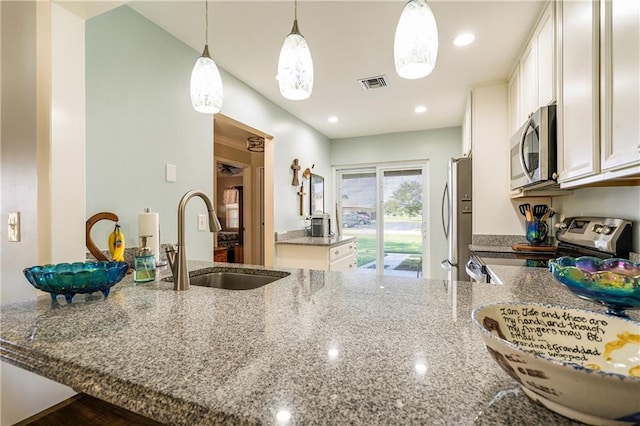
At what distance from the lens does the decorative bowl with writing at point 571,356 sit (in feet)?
1.09

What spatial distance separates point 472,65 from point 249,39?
178 cm

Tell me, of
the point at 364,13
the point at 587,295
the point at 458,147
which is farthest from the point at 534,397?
the point at 458,147

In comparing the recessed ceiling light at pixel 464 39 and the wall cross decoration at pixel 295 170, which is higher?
the recessed ceiling light at pixel 464 39

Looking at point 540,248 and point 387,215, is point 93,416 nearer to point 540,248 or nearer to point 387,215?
point 540,248

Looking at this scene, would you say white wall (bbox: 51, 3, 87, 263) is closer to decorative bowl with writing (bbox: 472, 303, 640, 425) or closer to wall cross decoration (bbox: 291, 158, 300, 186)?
decorative bowl with writing (bbox: 472, 303, 640, 425)

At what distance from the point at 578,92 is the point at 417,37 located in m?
0.90

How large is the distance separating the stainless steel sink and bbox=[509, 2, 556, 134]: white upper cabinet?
1838 mm

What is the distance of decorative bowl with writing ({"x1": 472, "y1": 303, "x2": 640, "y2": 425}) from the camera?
0.33 metres

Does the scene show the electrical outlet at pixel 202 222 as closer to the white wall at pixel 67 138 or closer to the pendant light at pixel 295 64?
the white wall at pixel 67 138

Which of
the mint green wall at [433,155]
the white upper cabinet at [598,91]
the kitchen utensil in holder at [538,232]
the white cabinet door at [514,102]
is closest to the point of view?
the white upper cabinet at [598,91]

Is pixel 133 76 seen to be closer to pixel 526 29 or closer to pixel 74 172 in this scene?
pixel 74 172

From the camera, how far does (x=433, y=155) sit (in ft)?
14.0

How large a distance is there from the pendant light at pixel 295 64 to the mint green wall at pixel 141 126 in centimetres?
110

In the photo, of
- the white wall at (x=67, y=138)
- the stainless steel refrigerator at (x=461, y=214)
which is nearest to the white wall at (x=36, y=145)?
the white wall at (x=67, y=138)
